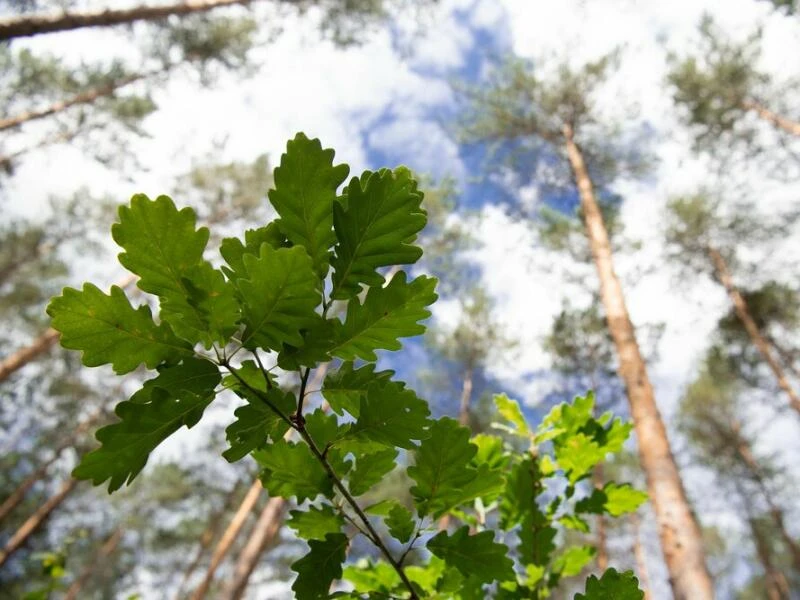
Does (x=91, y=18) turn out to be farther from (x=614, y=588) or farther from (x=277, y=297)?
(x=614, y=588)

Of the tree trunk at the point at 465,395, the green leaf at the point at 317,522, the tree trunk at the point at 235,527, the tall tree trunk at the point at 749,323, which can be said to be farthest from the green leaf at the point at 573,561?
the tree trunk at the point at 465,395

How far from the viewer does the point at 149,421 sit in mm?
559

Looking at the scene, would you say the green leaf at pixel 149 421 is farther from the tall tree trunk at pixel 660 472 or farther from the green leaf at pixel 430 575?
the tall tree trunk at pixel 660 472

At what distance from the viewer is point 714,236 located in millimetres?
16234

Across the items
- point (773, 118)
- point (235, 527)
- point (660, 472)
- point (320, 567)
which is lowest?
point (320, 567)

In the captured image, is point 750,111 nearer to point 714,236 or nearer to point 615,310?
point 714,236

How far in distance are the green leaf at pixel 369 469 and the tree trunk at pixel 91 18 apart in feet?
24.0

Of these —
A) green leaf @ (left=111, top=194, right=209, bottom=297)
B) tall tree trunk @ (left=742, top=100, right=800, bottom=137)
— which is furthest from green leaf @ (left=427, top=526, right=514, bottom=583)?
tall tree trunk @ (left=742, top=100, right=800, bottom=137)

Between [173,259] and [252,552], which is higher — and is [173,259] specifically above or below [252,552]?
below

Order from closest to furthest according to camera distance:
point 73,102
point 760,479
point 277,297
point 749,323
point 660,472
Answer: point 277,297, point 660,472, point 73,102, point 749,323, point 760,479

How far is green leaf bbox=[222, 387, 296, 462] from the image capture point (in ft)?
1.98

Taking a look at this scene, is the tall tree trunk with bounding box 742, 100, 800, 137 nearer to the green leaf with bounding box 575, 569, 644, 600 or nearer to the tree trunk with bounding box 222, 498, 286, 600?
the green leaf with bounding box 575, 569, 644, 600

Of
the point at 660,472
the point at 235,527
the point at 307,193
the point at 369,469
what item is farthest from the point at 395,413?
the point at 235,527

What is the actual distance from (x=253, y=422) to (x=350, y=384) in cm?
14
